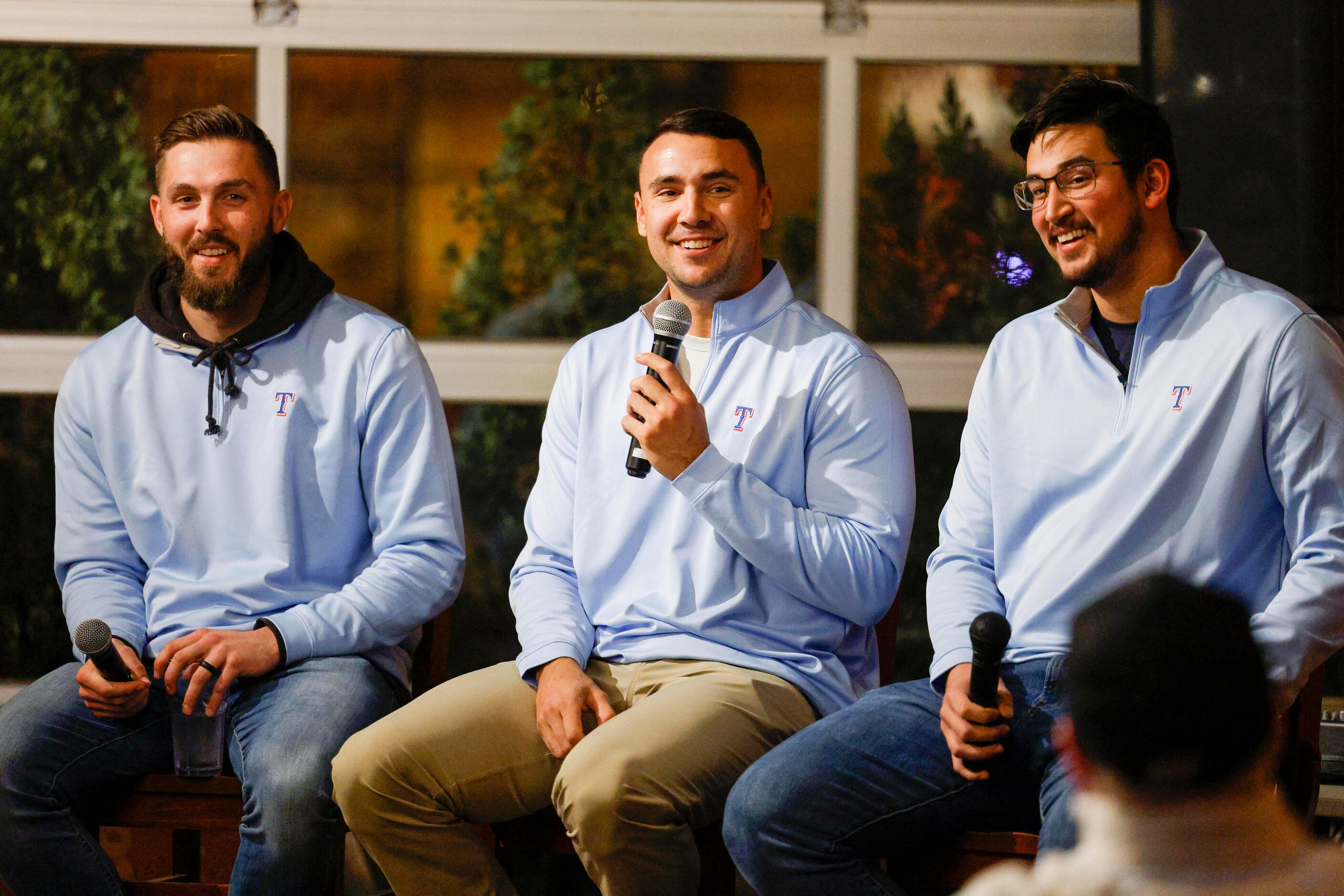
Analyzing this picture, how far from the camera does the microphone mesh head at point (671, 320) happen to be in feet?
6.94

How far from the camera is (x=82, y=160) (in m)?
3.29

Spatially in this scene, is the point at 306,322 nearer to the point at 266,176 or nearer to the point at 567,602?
the point at 266,176

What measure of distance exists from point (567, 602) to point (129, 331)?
106 cm

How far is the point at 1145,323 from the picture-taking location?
2.07 meters

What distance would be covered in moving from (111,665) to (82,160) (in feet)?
5.52

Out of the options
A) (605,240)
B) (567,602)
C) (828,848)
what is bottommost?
(828,848)

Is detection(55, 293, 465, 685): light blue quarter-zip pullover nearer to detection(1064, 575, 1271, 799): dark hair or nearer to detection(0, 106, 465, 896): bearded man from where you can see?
detection(0, 106, 465, 896): bearded man

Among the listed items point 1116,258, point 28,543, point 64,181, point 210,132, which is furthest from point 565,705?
point 64,181

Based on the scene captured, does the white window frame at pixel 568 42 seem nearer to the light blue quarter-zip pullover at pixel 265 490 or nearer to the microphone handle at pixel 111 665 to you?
the light blue quarter-zip pullover at pixel 265 490

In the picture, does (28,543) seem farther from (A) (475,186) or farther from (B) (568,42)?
(B) (568,42)

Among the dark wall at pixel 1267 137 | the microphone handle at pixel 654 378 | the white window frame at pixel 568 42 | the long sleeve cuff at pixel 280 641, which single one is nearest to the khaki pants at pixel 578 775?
the long sleeve cuff at pixel 280 641

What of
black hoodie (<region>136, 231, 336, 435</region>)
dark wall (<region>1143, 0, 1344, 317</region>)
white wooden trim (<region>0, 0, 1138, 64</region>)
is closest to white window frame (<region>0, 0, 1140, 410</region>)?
white wooden trim (<region>0, 0, 1138, 64</region>)

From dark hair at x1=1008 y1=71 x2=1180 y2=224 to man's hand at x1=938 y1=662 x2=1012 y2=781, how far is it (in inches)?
35.0

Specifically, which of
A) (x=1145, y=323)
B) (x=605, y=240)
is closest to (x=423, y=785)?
(x=1145, y=323)
